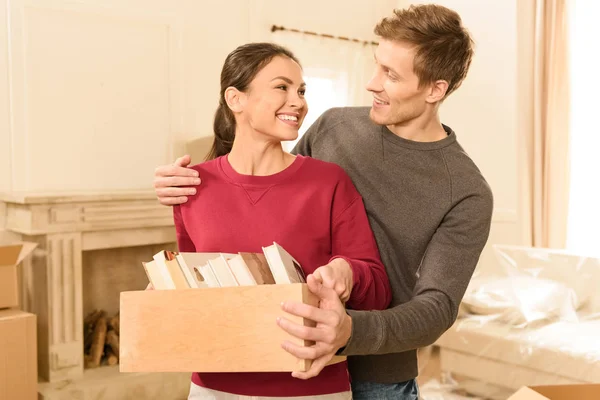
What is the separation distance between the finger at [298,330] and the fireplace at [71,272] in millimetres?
2714

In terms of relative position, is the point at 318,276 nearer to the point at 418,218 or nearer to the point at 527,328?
the point at 418,218

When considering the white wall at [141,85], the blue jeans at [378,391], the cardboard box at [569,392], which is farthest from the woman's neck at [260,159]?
the white wall at [141,85]

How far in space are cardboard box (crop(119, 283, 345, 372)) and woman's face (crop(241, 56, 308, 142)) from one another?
0.47 metres

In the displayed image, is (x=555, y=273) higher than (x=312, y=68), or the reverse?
(x=312, y=68)

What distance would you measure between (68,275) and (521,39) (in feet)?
11.7

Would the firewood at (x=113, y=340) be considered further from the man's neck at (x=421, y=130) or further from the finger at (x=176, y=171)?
the man's neck at (x=421, y=130)

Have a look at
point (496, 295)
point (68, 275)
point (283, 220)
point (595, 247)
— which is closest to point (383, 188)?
point (283, 220)

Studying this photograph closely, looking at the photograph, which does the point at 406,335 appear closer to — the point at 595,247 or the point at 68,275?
the point at 68,275

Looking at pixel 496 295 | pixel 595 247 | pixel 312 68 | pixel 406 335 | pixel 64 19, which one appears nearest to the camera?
pixel 406 335

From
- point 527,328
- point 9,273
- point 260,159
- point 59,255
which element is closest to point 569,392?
point 260,159

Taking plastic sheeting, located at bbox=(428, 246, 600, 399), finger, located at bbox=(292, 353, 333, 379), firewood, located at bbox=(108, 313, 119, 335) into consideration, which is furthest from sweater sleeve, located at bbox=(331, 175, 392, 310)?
firewood, located at bbox=(108, 313, 119, 335)

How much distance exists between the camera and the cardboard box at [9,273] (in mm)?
3193

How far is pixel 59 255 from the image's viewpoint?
3.67m

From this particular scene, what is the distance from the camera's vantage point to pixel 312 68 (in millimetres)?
5332
